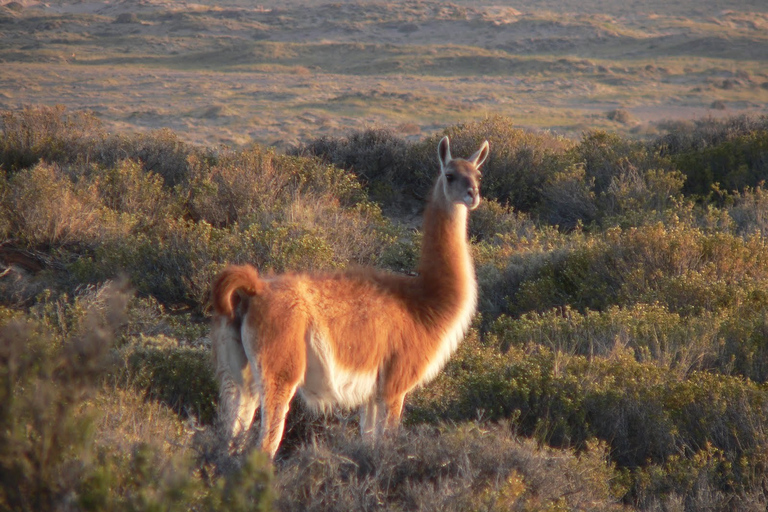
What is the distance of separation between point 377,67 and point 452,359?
50276 millimetres

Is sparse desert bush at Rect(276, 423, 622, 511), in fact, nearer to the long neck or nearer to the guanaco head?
the long neck

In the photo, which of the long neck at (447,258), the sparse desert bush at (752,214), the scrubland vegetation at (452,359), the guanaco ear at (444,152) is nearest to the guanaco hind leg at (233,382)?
the scrubland vegetation at (452,359)

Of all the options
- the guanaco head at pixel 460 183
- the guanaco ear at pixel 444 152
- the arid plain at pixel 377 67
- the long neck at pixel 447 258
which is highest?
the guanaco ear at pixel 444 152

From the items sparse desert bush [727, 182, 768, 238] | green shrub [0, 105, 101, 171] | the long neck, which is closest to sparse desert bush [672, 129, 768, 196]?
sparse desert bush [727, 182, 768, 238]

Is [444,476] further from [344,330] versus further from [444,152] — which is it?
[444,152]

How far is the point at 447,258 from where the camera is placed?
4.27 metres

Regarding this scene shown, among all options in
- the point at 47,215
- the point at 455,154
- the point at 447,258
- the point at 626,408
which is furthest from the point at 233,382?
the point at 455,154

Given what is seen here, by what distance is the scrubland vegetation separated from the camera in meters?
2.76

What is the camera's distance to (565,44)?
205 feet

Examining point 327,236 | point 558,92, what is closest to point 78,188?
point 327,236

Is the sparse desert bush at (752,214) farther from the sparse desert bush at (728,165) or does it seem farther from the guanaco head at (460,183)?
the guanaco head at (460,183)

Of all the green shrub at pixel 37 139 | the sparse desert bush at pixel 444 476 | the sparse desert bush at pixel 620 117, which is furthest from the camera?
the sparse desert bush at pixel 620 117

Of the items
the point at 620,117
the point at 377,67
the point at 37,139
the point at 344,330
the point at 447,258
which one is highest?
the point at 447,258

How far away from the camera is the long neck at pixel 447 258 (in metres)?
4.20
